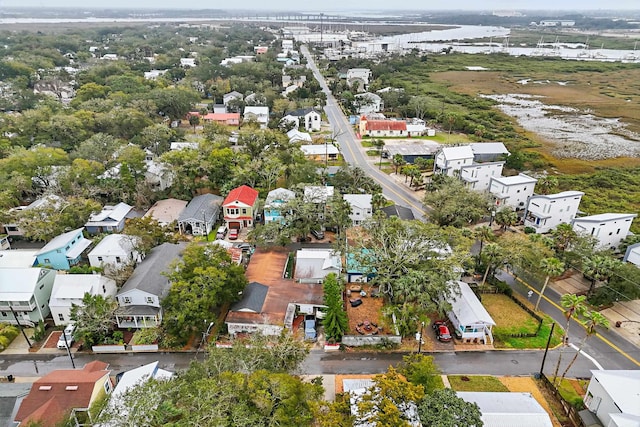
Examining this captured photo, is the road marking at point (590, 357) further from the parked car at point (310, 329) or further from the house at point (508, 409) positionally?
the parked car at point (310, 329)

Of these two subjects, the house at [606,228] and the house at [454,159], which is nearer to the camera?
the house at [606,228]

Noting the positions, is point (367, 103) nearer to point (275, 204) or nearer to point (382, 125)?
point (382, 125)

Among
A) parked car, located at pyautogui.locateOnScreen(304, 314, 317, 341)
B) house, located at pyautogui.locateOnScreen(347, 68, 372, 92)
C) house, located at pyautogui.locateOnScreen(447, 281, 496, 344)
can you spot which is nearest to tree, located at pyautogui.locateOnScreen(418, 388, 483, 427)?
house, located at pyautogui.locateOnScreen(447, 281, 496, 344)

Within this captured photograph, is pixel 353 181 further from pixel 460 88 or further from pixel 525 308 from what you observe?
pixel 460 88

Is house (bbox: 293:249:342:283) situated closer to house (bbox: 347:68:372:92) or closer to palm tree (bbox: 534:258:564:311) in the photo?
palm tree (bbox: 534:258:564:311)

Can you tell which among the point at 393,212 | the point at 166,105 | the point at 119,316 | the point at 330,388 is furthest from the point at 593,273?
the point at 166,105

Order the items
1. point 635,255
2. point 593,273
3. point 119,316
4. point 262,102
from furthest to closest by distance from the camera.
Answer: point 262,102 → point 635,255 → point 593,273 → point 119,316

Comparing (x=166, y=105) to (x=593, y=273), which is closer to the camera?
(x=593, y=273)

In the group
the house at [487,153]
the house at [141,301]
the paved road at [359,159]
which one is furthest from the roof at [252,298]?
the house at [487,153]
